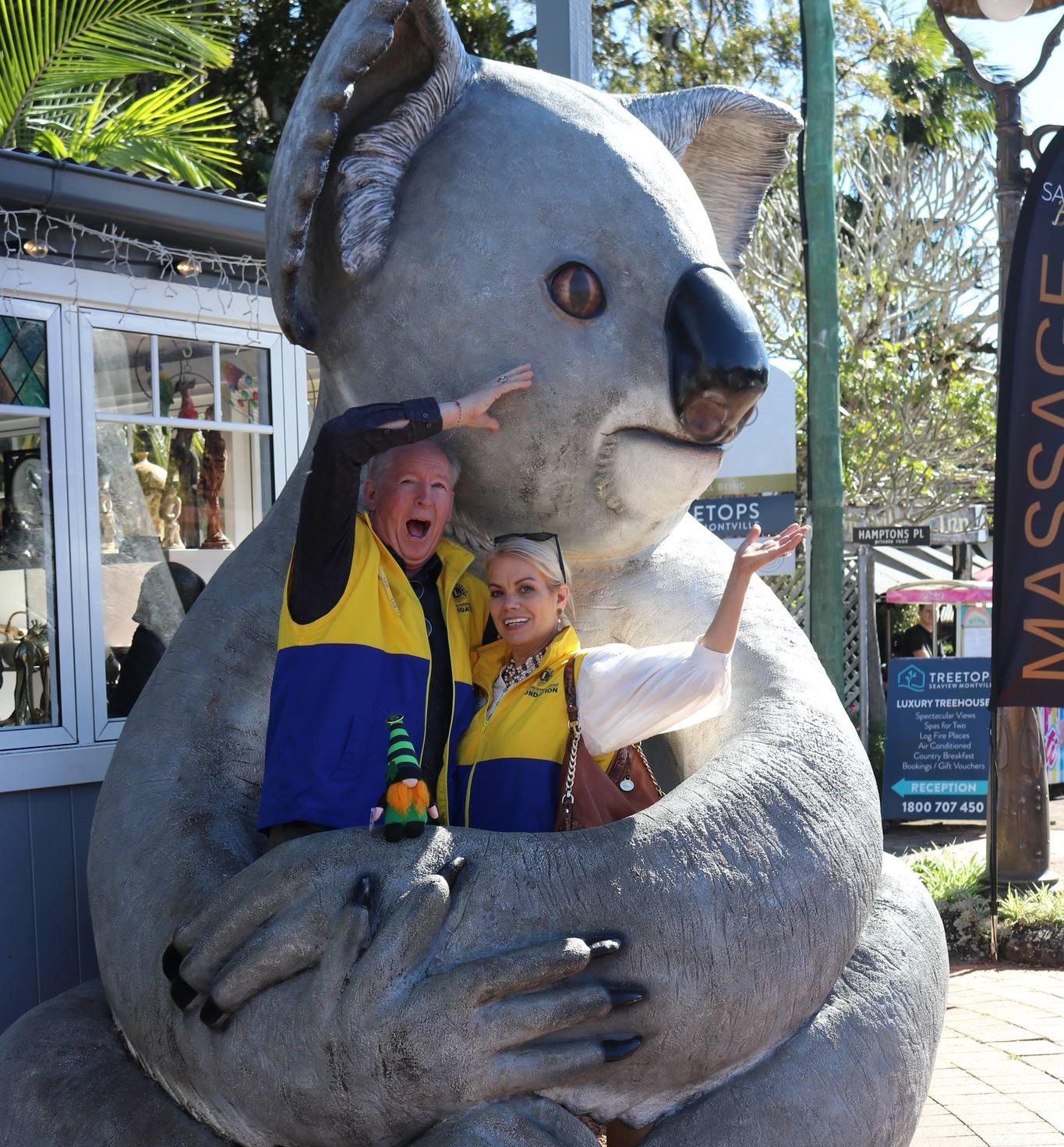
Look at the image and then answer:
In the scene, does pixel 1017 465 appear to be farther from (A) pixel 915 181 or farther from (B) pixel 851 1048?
(A) pixel 915 181

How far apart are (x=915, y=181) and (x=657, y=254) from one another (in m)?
18.6

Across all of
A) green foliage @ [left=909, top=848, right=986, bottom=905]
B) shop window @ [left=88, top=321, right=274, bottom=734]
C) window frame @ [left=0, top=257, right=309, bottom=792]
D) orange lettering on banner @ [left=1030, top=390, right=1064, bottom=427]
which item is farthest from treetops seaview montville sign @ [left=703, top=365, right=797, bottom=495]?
window frame @ [left=0, top=257, right=309, bottom=792]

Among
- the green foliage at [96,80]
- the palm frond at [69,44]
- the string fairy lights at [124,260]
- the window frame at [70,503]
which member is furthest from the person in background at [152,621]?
the palm frond at [69,44]

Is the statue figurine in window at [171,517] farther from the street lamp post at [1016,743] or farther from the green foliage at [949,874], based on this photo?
the street lamp post at [1016,743]

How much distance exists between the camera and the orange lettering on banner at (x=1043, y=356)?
19.6 ft

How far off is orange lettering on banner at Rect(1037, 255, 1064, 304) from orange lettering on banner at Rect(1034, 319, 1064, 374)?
0.10 m

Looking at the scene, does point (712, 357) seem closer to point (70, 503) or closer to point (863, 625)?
point (70, 503)

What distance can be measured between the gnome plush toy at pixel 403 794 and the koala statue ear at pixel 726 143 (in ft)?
5.58

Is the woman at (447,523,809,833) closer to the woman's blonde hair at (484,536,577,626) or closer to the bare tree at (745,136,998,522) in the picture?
the woman's blonde hair at (484,536,577,626)

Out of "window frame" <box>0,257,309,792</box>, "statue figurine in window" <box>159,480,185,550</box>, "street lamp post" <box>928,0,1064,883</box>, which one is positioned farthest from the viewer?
"street lamp post" <box>928,0,1064,883</box>

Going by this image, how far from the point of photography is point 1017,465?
5992mm

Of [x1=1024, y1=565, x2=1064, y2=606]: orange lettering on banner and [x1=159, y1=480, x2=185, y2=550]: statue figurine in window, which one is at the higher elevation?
[x1=159, y1=480, x2=185, y2=550]: statue figurine in window

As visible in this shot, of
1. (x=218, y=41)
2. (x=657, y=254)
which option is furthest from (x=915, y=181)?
(x=657, y=254)

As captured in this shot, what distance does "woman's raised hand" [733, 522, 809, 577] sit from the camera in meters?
2.34
